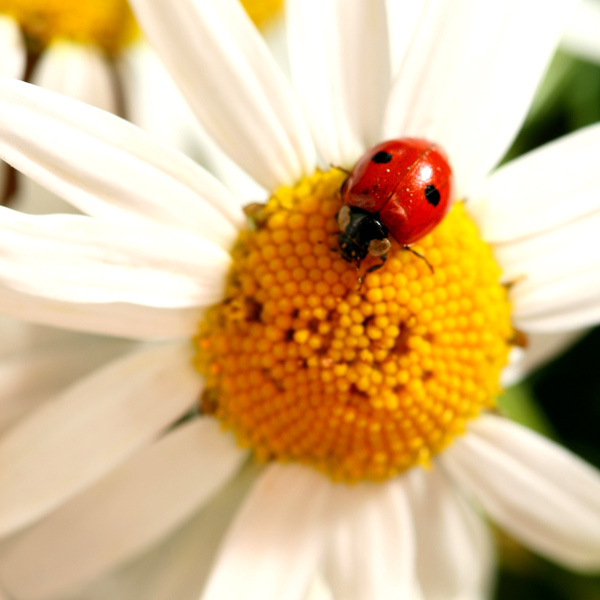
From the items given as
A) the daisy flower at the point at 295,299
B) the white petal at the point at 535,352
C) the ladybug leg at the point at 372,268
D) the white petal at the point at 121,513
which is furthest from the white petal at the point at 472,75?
the white petal at the point at 121,513

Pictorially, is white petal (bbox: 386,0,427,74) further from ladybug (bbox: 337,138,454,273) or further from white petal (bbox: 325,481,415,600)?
white petal (bbox: 325,481,415,600)

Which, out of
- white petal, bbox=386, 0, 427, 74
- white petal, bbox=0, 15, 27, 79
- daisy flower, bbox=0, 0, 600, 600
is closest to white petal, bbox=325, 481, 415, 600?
daisy flower, bbox=0, 0, 600, 600

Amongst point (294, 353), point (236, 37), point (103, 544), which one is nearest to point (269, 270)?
point (294, 353)

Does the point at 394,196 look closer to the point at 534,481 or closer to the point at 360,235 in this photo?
the point at 360,235

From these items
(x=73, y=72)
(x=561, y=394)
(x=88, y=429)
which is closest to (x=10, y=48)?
(x=73, y=72)

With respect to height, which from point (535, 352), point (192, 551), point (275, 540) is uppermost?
point (535, 352)

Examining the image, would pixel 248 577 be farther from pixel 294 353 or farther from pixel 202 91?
pixel 202 91

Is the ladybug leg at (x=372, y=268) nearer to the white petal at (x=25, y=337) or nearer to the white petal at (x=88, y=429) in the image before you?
the white petal at (x=88, y=429)
